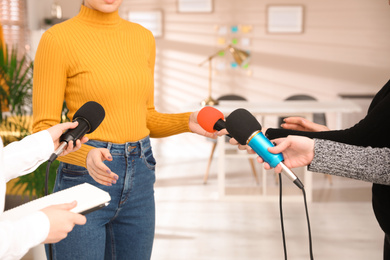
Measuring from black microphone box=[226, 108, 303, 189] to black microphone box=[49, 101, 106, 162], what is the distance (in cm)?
33

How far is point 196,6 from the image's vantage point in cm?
602

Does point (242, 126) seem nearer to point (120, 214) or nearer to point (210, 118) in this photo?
point (210, 118)

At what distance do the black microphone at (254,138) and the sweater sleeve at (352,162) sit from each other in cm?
19

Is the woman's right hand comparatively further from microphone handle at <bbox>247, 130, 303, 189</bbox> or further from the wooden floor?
the wooden floor

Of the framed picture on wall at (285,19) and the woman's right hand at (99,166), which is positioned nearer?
the woman's right hand at (99,166)

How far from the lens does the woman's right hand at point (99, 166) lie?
1.16 meters

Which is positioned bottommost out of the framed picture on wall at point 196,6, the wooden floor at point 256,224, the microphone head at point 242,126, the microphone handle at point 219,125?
the wooden floor at point 256,224

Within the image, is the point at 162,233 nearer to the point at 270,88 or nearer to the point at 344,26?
the point at 270,88

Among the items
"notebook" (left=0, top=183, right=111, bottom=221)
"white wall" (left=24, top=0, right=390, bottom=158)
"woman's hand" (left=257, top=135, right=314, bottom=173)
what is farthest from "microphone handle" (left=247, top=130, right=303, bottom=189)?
"white wall" (left=24, top=0, right=390, bottom=158)

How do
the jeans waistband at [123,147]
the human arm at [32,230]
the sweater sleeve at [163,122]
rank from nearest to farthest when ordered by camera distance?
the human arm at [32,230]
the jeans waistband at [123,147]
the sweater sleeve at [163,122]

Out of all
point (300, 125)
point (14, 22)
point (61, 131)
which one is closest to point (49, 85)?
point (61, 131)

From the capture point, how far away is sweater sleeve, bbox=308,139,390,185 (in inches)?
43.5

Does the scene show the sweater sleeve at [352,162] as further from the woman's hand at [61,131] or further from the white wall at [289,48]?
the white wall at [289,48]

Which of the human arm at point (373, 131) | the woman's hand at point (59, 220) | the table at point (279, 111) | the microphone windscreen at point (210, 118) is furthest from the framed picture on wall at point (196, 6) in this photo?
the woman's hand at point (59, 220)
